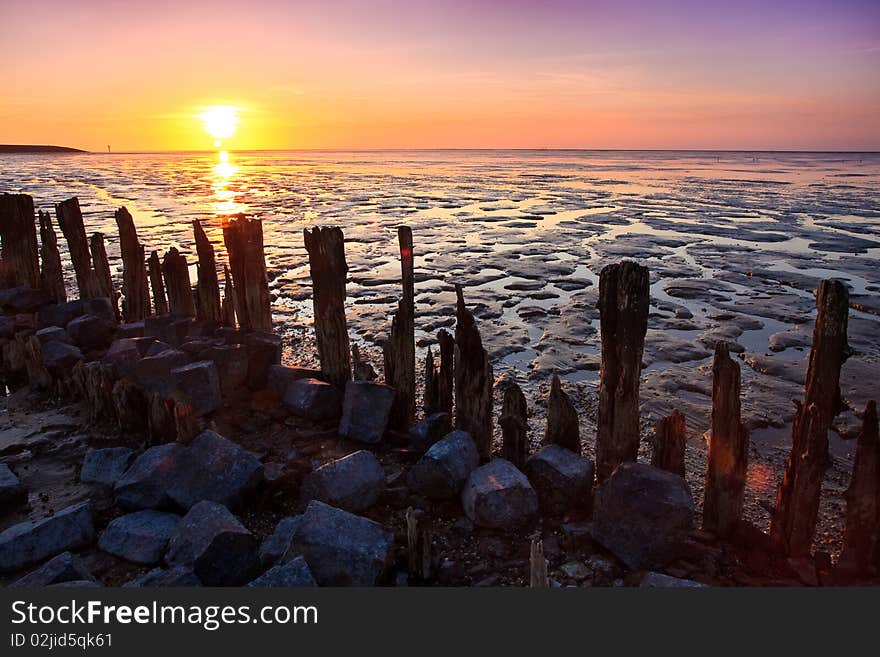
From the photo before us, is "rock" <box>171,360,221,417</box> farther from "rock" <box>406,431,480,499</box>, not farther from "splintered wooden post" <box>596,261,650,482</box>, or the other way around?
"splintered wooden post" <box>596,261,650,482</box>

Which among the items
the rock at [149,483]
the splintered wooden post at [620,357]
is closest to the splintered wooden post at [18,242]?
the rock at [149,483]

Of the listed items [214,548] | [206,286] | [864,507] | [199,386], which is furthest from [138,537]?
[864,507]

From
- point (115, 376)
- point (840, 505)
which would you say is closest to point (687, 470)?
point (840, 505)

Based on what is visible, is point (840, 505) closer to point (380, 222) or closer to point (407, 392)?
point (407, 392)

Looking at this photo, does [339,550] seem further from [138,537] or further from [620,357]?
[620,357]

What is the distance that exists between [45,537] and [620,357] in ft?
15.8

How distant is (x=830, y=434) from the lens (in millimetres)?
6254

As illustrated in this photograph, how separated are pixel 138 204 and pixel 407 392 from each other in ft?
97.1

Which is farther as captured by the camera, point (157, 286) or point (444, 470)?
point (157, 286)

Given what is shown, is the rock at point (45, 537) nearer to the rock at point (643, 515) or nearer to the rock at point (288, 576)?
the rock at point (288, 576)

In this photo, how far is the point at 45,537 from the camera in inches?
165

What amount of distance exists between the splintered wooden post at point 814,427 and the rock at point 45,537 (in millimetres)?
5448

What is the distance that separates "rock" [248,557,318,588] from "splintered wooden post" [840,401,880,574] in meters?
3.76

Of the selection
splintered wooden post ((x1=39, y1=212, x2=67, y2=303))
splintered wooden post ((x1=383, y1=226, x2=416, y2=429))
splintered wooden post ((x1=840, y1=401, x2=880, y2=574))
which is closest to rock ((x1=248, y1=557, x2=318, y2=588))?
splintered wooden post ((x1=383, y1=226, x2=416, y2=429))
